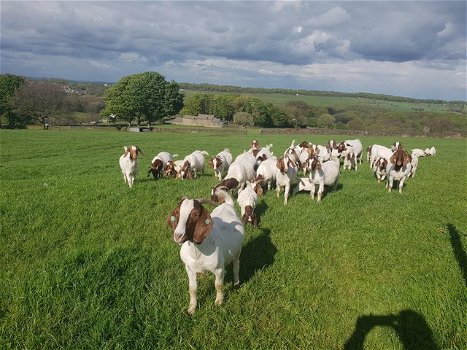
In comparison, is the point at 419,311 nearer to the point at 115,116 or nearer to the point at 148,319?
the point at 148,319

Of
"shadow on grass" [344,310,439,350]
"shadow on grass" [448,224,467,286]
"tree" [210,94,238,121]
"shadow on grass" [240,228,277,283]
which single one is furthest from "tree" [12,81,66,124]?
"shadow on grass" [344,310,439,350]

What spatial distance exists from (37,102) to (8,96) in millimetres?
6662

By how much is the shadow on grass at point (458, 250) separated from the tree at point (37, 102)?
7936 cm

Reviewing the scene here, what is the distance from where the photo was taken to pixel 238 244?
264 inches

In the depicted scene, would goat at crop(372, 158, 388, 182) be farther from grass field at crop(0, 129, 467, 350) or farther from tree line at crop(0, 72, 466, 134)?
tree line at crop(0, 72, 466, 134)

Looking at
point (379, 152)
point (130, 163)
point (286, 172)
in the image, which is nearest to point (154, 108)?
point (379, 152)

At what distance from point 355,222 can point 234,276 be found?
5456 mm

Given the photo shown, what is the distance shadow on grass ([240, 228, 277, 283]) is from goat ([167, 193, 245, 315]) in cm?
51

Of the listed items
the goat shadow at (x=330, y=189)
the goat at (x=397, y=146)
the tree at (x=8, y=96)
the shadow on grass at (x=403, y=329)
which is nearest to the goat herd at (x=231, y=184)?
the goat shadow at (x=330, y=189)

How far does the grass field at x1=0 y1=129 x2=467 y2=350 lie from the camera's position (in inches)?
222

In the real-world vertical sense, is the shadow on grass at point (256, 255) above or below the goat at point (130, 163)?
below

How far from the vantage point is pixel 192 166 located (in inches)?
712

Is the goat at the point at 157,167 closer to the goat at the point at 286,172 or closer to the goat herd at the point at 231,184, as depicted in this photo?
the goat herd at the point at 231,184

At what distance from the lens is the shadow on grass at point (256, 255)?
7611 mm
